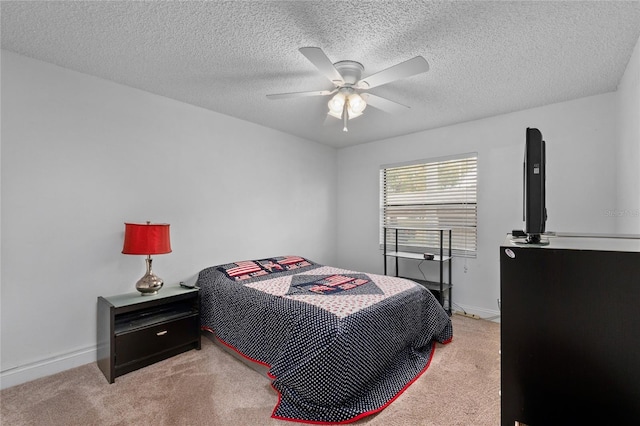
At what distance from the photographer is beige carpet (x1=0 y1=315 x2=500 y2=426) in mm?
1731

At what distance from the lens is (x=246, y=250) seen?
3602 mm

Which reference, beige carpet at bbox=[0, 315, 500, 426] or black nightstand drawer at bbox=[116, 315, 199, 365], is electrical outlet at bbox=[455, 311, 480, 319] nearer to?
beige carpet at bbox=[0, 315, 500, 426]

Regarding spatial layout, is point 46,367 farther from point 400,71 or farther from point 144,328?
point 400,71

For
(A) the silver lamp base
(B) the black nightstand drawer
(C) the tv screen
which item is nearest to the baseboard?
(B) the black nightstand drawer

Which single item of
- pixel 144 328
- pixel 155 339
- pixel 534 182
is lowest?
pixel 155 339

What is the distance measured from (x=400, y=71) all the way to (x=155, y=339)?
106 inches

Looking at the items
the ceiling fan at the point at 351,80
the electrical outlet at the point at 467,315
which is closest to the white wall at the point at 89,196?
the ceiling fan at the point at 351,80

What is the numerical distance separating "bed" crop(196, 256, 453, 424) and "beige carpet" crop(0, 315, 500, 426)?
0.39 feet

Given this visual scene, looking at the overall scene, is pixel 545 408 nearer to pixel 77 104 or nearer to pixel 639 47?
pixel 639 47

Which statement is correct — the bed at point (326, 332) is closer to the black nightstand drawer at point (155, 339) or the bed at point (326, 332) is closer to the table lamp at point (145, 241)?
the black nightstand drawer at point (155, 339)

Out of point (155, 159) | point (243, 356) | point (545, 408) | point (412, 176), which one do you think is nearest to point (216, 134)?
point (155, 159)

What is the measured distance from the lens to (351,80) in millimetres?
2207

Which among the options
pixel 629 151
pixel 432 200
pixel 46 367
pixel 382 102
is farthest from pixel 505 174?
pixel 46 367

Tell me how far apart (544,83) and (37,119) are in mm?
4042
